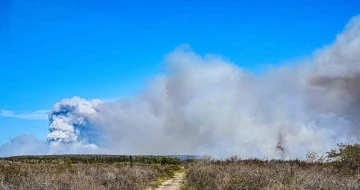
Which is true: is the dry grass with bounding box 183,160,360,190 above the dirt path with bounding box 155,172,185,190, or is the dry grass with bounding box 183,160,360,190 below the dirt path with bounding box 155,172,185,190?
above

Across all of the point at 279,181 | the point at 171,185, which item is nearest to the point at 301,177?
the point at 279,181

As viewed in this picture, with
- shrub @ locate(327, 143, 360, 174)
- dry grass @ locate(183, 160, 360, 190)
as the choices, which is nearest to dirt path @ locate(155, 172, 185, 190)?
dry grass @ locate(183, 160, 360, 190)

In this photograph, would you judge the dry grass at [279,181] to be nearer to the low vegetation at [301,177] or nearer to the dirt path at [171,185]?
the low vegetation at [301,177]

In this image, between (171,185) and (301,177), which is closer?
(301,177)

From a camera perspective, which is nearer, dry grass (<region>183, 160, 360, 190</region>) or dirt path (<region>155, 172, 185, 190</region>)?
dry grass (<region>183, 160, 360, 190</region>)

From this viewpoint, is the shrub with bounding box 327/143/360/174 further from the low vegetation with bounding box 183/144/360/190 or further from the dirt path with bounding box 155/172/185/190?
the dirt path with bounding box 155/172/185/190

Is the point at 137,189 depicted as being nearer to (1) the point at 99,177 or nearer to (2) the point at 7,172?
(1) the point at 99,177

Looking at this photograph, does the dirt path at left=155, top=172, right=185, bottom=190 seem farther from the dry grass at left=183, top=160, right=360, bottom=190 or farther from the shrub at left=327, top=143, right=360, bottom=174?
the shrub at left=327, top=143, right=360, bottom=174

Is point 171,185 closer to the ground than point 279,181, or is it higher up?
closer to the ground

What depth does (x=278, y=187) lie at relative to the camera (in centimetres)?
2117

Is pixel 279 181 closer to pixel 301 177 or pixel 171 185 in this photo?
pixel 301 177

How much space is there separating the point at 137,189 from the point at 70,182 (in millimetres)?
11008

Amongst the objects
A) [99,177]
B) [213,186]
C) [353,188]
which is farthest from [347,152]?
[99,177]

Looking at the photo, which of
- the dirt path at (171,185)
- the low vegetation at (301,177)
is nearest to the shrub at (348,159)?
the low vegetation at (301,177)
